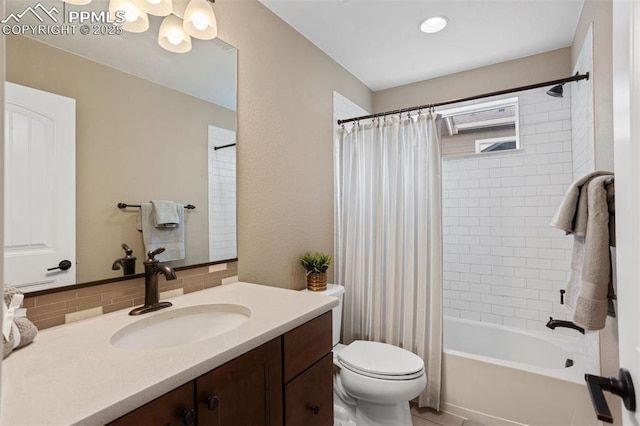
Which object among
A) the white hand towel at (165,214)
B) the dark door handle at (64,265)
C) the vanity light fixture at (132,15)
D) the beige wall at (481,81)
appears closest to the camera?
the dark door handle at (64,265)

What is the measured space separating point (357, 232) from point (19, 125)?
74.1 inches

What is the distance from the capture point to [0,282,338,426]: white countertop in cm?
58

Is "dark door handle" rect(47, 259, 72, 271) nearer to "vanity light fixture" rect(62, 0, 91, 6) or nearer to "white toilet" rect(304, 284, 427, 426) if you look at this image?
"vanity light fixture" rect(62, 0, 91, 6)

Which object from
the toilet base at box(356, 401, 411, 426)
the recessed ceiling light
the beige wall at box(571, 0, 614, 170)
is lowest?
the toilet base at box(356, 401, 411, 426)

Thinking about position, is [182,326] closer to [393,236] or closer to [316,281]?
[316,281]

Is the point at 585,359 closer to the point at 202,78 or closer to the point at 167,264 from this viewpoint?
the point at 167,264

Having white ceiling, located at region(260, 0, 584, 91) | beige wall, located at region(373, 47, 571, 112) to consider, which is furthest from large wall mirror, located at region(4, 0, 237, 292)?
beige wall, located at region(373, 47, 571, 112)

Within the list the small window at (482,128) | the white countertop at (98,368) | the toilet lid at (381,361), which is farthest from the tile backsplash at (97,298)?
the small window at (482,128)

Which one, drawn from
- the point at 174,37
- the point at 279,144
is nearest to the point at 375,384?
the point at 279,144

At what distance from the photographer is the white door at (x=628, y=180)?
583 mm

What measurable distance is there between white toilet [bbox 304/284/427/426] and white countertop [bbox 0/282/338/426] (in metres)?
0.84

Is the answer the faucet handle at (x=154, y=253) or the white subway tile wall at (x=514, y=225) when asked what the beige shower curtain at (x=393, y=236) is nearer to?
the white subway tile wall at (x=514, y=225)

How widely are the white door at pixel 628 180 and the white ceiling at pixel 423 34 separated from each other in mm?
1445

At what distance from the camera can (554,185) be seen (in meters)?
2.41
